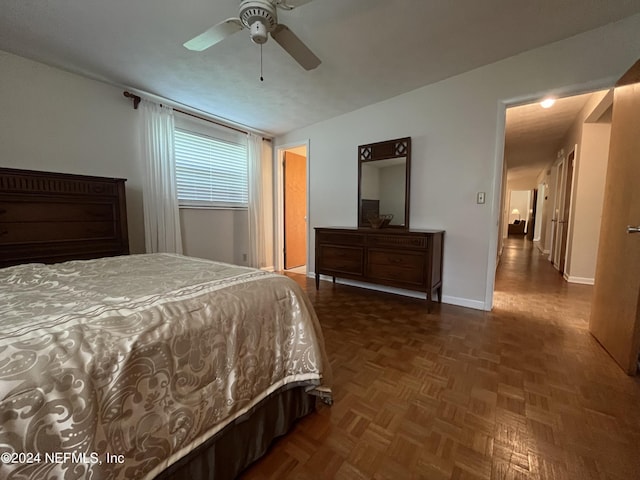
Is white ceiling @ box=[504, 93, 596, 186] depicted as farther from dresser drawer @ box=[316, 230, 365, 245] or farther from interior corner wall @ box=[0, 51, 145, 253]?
interior corner wall @ box=[0, 51, 145, 253]

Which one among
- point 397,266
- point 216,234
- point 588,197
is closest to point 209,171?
point 216,234

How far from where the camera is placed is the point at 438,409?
4.51 feet

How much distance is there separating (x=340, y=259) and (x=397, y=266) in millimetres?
752

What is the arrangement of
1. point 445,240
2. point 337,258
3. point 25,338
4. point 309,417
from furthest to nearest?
1. point 337,258
2. point 445,240
3. point 309,417
4. point 25,338

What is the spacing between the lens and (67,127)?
8.32 feet

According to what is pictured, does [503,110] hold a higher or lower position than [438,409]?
higher

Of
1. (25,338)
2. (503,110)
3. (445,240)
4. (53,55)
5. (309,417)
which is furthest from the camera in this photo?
(445,240)

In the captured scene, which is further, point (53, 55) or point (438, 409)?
point (53, 55)

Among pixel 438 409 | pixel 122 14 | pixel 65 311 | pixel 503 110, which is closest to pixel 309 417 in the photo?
pixel 438 409

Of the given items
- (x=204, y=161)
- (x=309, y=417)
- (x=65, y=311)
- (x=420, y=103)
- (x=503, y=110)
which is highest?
(x=420, y=103)

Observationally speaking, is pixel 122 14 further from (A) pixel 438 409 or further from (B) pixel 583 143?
(B) pixel 583 143

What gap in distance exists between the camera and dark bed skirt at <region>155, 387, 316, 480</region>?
0.86 m

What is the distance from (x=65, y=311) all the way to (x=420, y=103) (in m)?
3.41

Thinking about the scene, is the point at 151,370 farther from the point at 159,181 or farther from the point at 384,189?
the point at 384,189
